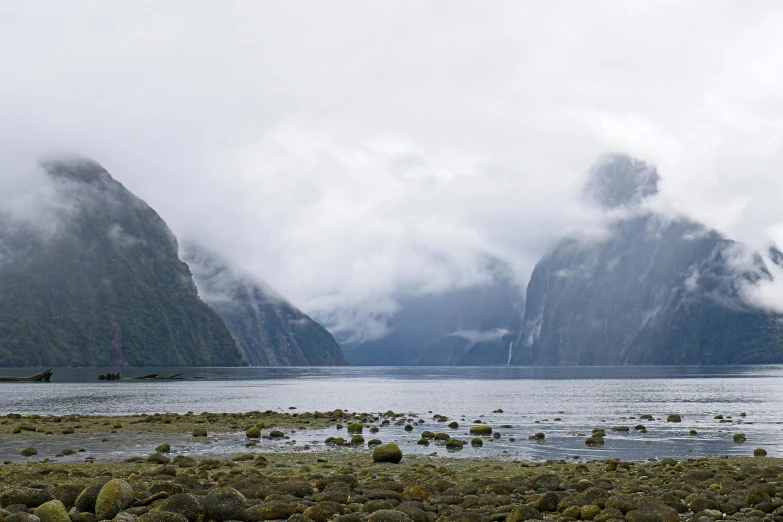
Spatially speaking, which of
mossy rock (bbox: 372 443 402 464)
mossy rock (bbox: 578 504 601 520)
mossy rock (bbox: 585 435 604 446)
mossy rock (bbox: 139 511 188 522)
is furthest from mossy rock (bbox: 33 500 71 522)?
mossy rock (bbox: 585 435 604 446)

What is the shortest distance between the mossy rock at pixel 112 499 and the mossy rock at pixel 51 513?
1085 millimetres

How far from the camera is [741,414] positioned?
67.6 m

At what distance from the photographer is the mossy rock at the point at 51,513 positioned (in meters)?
17.2

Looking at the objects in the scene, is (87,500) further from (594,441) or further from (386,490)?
(594,441)

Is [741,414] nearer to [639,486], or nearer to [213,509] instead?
[639,486]

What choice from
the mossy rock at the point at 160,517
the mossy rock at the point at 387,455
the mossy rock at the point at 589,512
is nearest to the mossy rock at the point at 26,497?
the mossy rock at the point at 160,517

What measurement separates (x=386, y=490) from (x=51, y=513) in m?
9.71

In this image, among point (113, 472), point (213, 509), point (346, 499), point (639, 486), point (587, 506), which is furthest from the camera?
point (113, 472)

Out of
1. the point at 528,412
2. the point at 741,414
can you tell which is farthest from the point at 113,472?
the point at 741,414

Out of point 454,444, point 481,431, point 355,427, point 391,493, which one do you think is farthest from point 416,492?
point 355,427

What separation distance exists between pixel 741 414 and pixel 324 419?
38.4 m

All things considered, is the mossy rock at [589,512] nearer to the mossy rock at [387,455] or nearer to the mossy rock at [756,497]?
the mossy rock at [756,497]

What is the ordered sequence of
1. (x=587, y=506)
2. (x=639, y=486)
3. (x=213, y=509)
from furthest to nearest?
1. (x=639, y=486)
2. (x=587, y=506)
3. (x=213, y=509)

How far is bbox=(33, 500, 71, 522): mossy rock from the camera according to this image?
1725 centimetres
